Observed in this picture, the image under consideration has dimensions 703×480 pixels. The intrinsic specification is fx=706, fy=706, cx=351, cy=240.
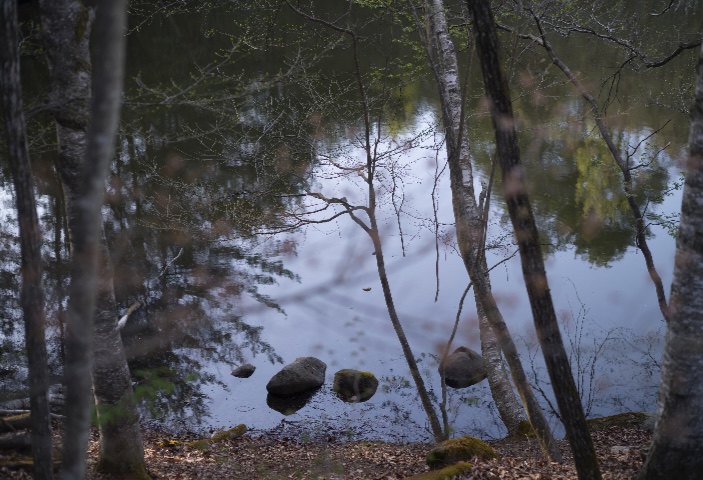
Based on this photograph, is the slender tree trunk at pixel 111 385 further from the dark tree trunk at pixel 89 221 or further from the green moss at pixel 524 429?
the green moss at pixel 524 429

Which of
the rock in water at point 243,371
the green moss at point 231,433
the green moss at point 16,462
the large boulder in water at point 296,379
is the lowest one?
the green moss at point 16,462

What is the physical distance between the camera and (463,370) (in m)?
11.5

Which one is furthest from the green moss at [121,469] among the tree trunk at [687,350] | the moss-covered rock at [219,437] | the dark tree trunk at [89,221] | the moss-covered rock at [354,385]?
the moss-covered rock at [354,385]

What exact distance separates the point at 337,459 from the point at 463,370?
3769mm

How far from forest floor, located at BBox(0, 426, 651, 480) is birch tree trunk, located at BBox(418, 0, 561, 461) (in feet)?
1.41

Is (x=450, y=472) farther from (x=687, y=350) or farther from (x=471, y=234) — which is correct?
(x=471, y=234)

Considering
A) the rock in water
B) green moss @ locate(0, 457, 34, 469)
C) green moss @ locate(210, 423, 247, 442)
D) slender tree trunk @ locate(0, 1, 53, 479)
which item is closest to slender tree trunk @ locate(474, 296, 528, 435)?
green moss @ locate(210, 423, 247, 442)

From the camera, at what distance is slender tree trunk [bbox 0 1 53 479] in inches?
136

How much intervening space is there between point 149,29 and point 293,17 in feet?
25.8

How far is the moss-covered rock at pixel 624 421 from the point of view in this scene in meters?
9.24

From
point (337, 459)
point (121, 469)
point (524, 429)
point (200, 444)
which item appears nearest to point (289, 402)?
point (200, 444)

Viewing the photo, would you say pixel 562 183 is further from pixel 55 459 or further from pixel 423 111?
pixel 55 459

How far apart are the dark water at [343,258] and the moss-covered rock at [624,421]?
2.53ft

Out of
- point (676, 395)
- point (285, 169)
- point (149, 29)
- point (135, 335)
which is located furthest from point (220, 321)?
point (149, 29)
